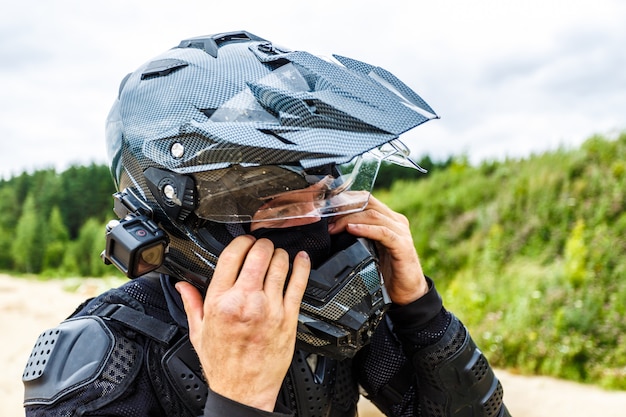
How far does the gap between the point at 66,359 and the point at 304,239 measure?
0.66 meters

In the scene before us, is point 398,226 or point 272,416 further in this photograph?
point 398,226

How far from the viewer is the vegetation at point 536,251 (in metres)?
5.34

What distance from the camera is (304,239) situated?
1584 mm

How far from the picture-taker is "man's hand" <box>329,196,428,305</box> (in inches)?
66.3

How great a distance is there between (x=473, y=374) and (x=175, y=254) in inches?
37.6

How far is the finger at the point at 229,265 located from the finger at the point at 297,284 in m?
0.12

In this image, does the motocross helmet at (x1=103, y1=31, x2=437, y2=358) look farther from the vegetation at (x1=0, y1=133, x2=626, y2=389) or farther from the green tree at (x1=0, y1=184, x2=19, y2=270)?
the green tree at (x1=0, y1=184, x2=19, y2=270)

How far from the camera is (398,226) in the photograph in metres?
1.75

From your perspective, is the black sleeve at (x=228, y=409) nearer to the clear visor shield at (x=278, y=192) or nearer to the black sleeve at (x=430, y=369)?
the clear visor shield at (x=278, y=192)

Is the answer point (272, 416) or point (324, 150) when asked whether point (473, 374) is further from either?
point (324, 150)

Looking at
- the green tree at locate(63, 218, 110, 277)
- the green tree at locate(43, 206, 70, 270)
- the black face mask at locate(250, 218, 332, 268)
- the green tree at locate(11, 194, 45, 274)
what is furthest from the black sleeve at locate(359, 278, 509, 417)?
the green tree at locate(11, 194, 45, 274)

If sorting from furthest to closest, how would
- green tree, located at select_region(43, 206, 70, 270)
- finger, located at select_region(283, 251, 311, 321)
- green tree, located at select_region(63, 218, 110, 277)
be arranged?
green tree, located at select_region(43, 206, 70, 270) → green tree, located at select_region(63, 218, 110, 277) → finger, located at select_region(283, 251, 311, 321)

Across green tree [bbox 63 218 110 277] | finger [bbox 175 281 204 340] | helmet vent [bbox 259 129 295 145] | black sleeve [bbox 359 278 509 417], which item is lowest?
green tree [bbox 63 218 110 277]

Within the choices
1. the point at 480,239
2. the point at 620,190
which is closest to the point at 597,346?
the point at 620,190
